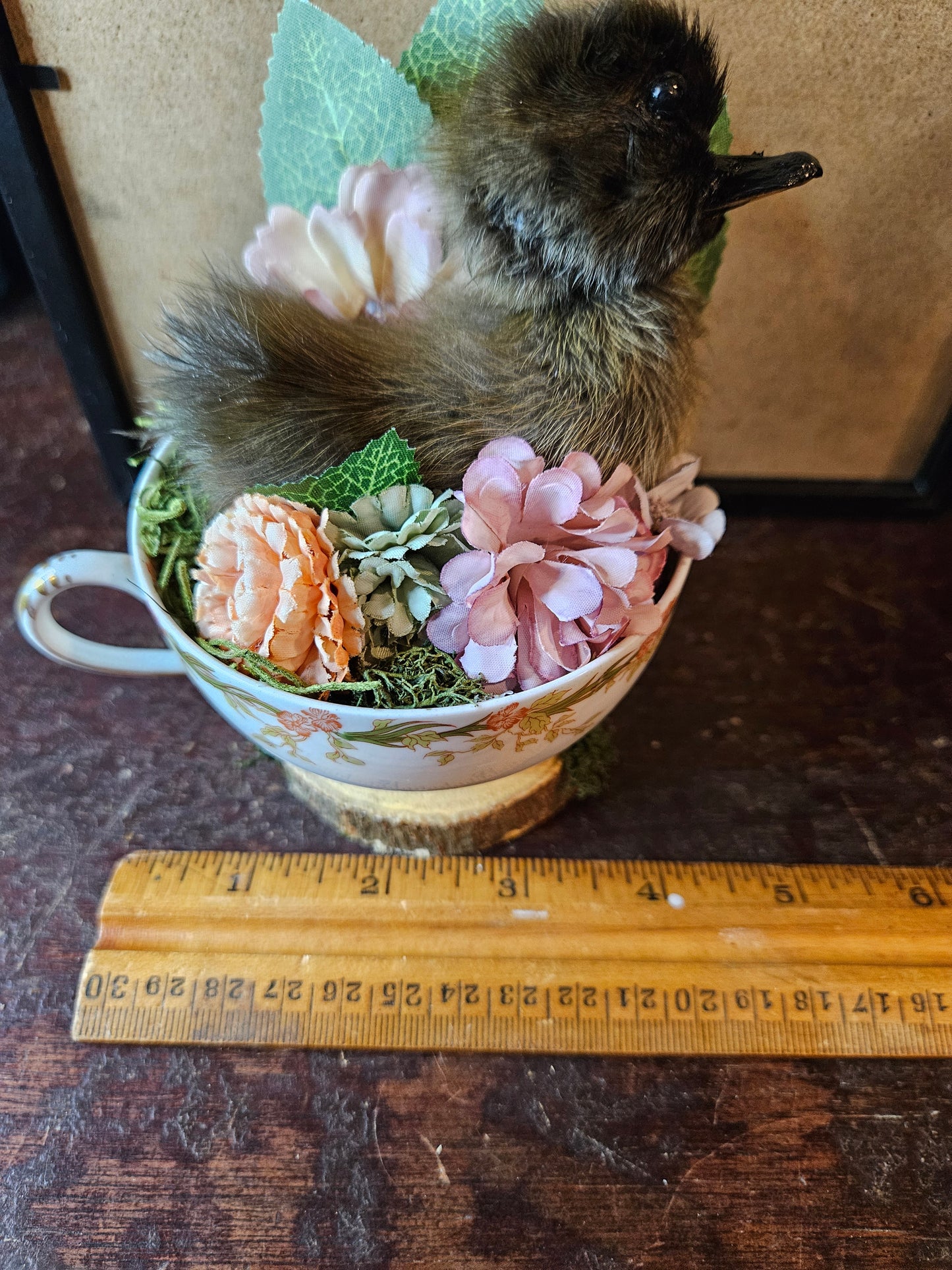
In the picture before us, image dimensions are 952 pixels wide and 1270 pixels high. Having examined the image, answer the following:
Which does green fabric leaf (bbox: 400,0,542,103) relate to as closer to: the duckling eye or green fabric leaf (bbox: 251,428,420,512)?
the duckling eye

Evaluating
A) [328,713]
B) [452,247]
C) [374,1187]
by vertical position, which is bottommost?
[374,1187]

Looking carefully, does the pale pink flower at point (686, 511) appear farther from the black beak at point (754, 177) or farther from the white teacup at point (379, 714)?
the black beak at point (754, 177)

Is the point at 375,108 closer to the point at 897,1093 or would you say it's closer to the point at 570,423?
the point at 570,423

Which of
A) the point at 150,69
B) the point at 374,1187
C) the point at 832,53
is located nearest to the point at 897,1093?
the point at 374,1187

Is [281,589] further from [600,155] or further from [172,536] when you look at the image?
[600,155]

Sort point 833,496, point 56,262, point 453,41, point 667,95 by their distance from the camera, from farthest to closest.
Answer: point 833,496, point 56,262, point 453,41, point 667,95

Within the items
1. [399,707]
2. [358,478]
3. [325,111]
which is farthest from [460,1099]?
[325,111]
